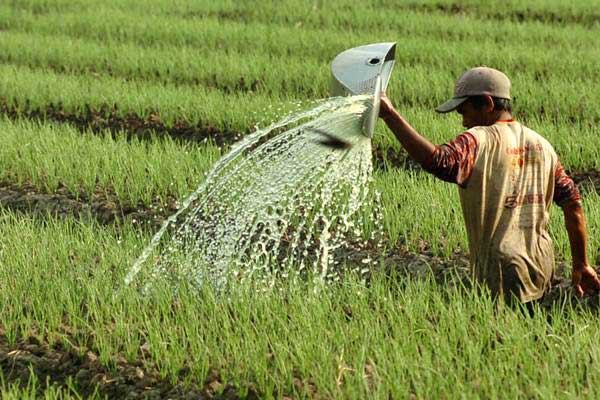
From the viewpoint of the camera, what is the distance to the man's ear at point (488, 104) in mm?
3197

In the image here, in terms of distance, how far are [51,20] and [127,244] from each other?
724 centimetres

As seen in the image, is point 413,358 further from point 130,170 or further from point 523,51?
point 523,51

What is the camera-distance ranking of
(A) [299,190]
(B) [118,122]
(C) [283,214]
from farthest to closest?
(B) [118,122], (C) [283,214], (A) [299,190]

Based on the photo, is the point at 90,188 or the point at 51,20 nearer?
the point at 90,188

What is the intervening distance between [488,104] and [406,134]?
15.1 inches

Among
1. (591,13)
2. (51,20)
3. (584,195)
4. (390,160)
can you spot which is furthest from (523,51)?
(51,20)

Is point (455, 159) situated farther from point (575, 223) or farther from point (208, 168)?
point (208, 168)

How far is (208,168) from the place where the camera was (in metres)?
5.72

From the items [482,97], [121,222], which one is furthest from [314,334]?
[121,222]

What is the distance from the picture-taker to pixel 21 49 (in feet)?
32.1

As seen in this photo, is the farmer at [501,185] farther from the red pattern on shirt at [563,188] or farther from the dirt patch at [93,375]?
the dirt patch at [93,375]

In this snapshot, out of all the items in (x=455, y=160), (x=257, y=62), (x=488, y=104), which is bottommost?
(x=257, y=62)

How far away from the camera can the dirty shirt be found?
3148mm

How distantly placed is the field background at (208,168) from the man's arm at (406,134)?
60 cm
